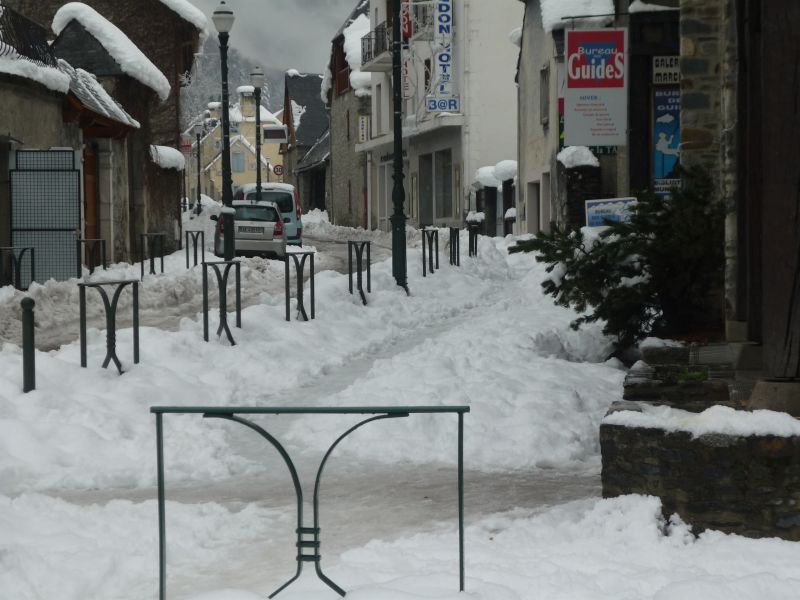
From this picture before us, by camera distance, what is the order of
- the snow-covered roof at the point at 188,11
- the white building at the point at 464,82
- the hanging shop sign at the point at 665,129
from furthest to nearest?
the white building at the point at 464,82
the snow-covered roof at the point at 188,11
the hanging shop sign at the point at 665,129

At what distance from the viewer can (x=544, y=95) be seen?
1220 inches

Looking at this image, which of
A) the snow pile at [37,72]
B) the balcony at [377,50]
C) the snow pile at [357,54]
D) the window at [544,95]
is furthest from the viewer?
the snow pile at [357,54]

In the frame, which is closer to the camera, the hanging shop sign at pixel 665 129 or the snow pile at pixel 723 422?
the snow pile at pixel 723 422

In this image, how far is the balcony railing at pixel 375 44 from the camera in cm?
4888

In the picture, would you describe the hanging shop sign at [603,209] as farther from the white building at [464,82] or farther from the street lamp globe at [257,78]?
the white building at [464,82]

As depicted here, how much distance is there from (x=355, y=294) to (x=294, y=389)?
701cm

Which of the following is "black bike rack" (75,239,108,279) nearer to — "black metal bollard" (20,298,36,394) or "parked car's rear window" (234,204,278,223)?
"parked car's rear window" (234,204,278,223)

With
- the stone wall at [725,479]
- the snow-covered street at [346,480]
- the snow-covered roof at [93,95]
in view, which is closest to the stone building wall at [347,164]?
the snow-covered roof at [93,95]

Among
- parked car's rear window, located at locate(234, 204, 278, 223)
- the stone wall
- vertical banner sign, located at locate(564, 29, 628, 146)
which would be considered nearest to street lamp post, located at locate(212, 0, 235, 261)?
parked car's rear window, located at locate(234, 204, 278, 223)

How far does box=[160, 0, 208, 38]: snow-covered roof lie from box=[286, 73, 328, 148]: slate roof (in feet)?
139

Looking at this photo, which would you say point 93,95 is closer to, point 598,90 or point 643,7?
point 598,90

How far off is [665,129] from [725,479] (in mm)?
16678

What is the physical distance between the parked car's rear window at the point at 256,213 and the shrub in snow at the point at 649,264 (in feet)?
62.6

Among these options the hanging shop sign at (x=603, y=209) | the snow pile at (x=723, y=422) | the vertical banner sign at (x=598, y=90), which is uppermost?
the vertical banner sign at (x=598, y=90)
